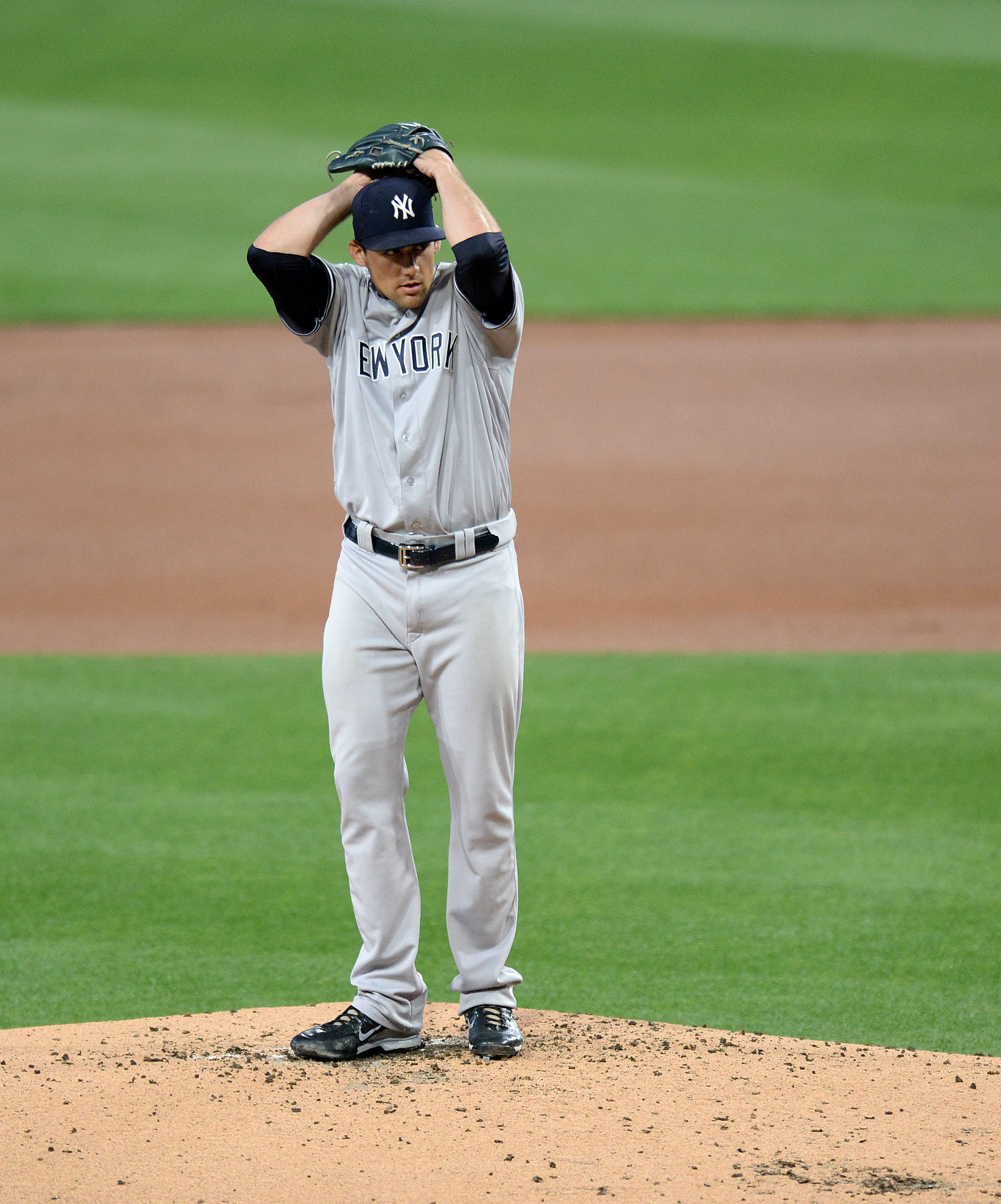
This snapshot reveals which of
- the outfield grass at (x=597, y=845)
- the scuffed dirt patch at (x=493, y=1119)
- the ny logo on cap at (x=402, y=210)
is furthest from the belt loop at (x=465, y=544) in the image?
the outfield grass at (x=597, y=845)

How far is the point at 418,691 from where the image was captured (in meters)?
3.87

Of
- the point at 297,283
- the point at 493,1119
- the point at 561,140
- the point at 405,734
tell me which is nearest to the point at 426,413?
the point at 297,283

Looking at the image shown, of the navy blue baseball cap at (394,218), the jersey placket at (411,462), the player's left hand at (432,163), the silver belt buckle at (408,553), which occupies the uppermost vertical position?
the player's left hand at (432,163)

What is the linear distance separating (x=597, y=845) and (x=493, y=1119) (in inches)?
101

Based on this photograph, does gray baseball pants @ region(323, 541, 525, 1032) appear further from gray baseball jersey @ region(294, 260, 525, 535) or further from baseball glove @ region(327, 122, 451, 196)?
baseball glove @ region(327, 122, 451, 196)

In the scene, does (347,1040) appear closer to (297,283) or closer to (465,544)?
(465,544)

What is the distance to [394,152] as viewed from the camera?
3.78 metres

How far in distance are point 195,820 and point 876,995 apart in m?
2.71

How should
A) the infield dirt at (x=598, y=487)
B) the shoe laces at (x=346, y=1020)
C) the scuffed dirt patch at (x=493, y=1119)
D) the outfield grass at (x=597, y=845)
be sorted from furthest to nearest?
the infield dirt at (x=598, y=487) < the outfield grass at (x=597, y=845) < the shoe laces at (x=346, y=1020) < the scuffed dirt patch at (x=493, y=1119)

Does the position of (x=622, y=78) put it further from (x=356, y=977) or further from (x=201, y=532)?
(x=356, y=977)

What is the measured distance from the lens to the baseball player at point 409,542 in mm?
3705

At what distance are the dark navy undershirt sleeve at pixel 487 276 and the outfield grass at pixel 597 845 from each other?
202 centimetres

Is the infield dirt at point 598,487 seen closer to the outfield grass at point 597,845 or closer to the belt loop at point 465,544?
the outfield grass at point 597,845

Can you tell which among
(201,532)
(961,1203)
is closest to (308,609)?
(201,532)
